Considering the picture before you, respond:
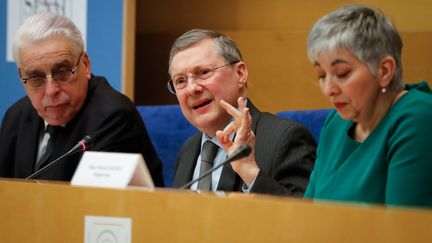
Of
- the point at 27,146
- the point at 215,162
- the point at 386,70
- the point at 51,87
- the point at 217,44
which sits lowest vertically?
the point at 27,146

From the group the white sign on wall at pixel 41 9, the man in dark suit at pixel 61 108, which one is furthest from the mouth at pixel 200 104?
the white sign on wall at pixel 41 9

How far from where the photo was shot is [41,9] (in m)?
3.98

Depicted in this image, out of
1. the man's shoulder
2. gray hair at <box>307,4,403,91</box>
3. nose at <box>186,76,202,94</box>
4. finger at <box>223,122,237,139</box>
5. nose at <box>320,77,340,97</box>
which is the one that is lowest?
the man's shoulder

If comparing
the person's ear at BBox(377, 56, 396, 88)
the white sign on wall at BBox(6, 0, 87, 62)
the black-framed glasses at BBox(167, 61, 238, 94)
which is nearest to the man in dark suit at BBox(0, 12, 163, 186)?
the black-framed glasses at BBox(167, 61, 238, 94)

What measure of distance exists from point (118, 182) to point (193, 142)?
40.5 inches

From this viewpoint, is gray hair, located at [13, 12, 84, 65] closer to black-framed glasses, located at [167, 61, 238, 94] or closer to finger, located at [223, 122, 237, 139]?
black-framed glasses, located at [167, 61, 238, 94]

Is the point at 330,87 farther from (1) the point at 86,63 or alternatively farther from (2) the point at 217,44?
(1) the point at 86,63

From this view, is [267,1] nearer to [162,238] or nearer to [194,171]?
[194,171]

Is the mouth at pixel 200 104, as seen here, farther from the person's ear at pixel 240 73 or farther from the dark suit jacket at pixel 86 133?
the dark suit jacket at pixel 86 133

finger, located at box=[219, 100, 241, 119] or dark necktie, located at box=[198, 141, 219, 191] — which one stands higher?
finger, located at box=[219, 100, 241, 119]

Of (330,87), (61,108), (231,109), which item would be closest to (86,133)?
(61,108)

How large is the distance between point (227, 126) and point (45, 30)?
3.09 ft

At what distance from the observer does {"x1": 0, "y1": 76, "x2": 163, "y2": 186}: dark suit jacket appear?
9.42ft

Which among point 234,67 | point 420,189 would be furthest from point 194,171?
point 420,189
